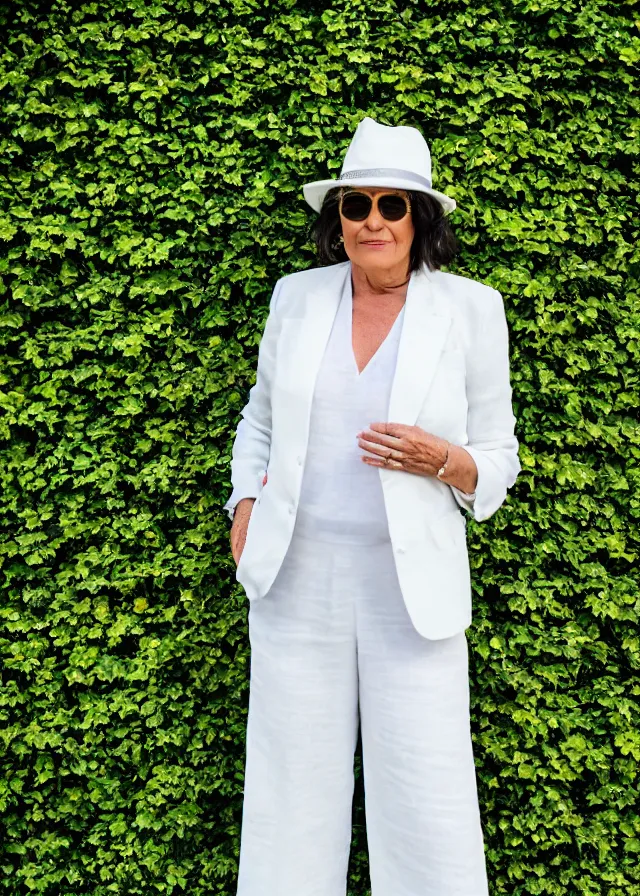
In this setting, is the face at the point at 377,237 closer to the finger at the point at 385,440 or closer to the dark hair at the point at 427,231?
the dark hair at the point at 427,231

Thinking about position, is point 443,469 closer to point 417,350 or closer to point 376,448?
point 376,448

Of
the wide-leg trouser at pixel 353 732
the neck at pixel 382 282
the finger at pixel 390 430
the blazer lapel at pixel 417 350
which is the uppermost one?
the neck at pixel 382 282

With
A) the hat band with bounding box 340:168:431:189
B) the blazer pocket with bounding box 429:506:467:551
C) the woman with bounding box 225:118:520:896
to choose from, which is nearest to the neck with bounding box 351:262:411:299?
the woman with bounding box 225:118:520:896

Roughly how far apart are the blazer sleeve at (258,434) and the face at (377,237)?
1.30 ft

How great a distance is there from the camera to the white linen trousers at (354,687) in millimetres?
2467

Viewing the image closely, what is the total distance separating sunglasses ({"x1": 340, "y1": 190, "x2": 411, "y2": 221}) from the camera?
2.47 m

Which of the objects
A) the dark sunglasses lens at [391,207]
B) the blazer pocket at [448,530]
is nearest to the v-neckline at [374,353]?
the dark sunglasses lens at [391,207]

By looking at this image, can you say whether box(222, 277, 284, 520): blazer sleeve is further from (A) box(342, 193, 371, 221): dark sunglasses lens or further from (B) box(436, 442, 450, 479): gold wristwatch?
(B) box(436, 442, 450, 479): gold wristwatch

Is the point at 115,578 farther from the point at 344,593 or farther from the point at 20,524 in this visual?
the point at 344,593

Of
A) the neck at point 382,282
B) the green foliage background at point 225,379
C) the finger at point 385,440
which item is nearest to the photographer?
the finger at point 385,440

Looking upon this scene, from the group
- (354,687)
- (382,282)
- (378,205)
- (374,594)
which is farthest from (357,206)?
(354,687)

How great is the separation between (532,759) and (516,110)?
2485 millimetres

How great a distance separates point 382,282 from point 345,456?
0.55 meters

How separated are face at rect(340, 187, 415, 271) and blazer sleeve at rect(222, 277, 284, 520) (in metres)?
0.40
